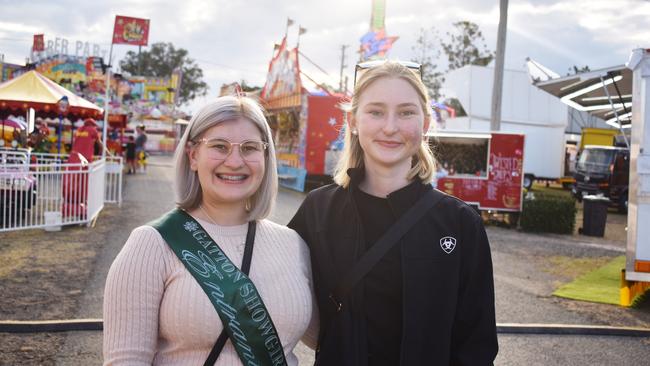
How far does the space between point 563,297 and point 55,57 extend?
4150 centimetres

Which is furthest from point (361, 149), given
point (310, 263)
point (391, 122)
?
point (310, 263)

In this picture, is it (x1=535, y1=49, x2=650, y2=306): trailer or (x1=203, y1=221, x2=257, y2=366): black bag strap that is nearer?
(x1=203, y1=221, x2=257, y2=366): black bag strap

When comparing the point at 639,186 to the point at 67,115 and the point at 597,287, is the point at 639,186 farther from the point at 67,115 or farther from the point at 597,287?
the point at 67,115

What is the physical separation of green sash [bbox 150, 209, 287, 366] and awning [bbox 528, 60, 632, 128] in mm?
8132

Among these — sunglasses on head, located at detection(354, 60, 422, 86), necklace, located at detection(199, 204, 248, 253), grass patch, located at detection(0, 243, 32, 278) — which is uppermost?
sunglasses on head, located at detection(354, 60, 422, 86)

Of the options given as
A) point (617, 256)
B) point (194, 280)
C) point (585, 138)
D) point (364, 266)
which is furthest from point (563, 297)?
point (585, 138)

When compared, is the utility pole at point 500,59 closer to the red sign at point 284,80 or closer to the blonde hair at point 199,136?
the red sign at point 284,80

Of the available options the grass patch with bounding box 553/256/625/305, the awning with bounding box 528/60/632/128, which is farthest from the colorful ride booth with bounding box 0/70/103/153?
the grass patch with bounding box 553/256/625/305

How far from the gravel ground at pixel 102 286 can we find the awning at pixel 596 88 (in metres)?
2.57

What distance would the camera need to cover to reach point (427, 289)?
1.96 metres

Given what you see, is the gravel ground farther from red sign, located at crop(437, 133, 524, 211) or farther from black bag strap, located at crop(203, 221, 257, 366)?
black bag strap, located at crop(203, 221, 257, 366)

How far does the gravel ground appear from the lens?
453 cm

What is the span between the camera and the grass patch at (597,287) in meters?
6.85

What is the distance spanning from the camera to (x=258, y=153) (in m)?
1.99
